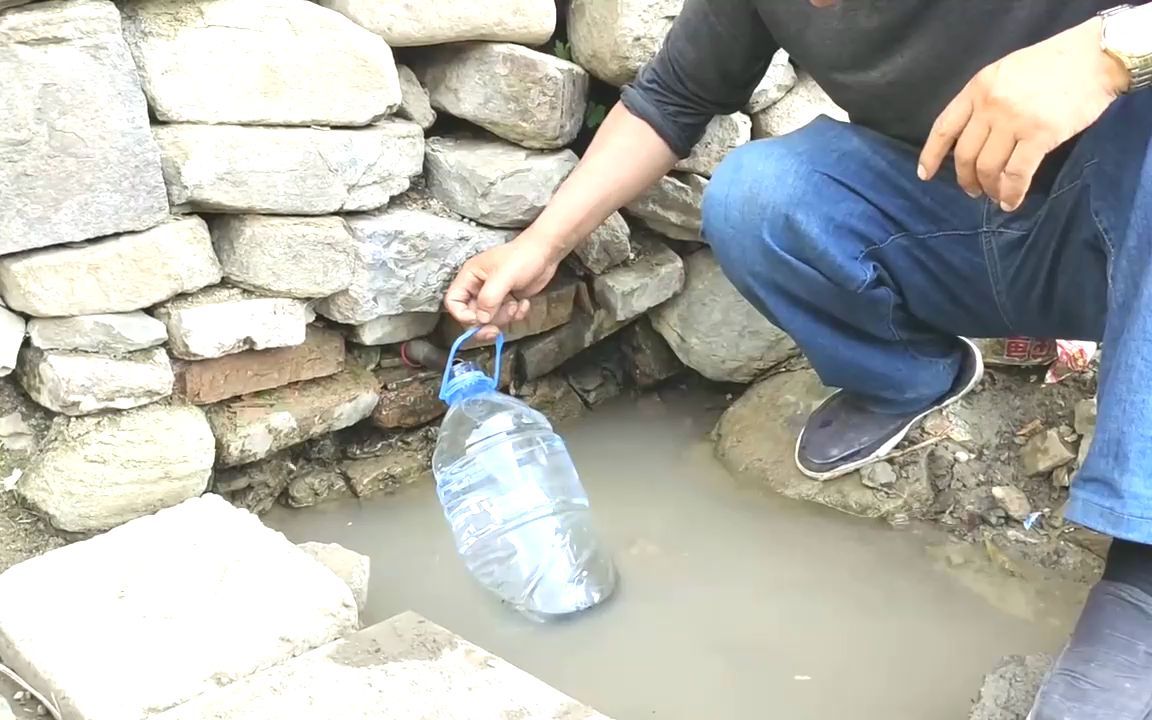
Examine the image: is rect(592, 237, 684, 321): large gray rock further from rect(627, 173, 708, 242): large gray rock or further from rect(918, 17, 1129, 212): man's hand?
rect(918, 17, 1129, 212): man's hand

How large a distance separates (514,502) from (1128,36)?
3.55 ft

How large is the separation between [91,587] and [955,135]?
44.7 inches

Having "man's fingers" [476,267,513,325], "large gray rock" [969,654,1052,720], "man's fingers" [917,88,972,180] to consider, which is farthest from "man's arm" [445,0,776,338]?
"large gray rock" [969,654,1052,720]

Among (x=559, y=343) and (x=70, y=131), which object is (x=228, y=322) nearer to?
(x=70, y=131)

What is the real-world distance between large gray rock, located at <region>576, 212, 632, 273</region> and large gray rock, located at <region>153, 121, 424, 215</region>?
38cm

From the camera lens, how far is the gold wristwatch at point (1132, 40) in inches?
43.3

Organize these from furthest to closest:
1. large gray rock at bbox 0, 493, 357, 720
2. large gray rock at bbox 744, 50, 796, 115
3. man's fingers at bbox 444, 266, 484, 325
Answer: large gray rock at bbox 744, 50, 796, 115
man's fingers at bbox 444, 266, 484, 325
large gray rock at bbox 0, 493, 357, 720

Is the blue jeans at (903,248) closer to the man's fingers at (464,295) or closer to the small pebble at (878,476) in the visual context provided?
the small pebble at (878,476)

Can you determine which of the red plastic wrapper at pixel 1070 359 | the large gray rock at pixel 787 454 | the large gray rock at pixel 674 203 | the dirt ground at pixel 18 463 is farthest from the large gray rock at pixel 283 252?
the red plastic wrapper at pixel 1070 359

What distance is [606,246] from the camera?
199 cm

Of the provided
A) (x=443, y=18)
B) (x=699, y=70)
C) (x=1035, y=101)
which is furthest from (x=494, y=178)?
(x=1035, y=101)

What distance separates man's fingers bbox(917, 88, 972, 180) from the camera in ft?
3.86

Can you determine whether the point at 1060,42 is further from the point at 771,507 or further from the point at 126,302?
the point at 126,302

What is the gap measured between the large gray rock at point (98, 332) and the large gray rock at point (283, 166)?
18cm
